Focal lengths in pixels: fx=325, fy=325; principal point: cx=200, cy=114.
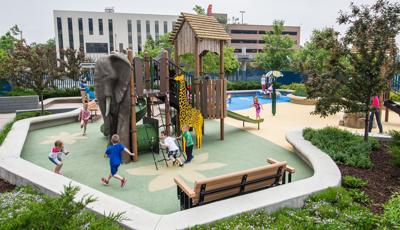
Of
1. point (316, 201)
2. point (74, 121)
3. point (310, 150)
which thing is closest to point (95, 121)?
point (74, 121)

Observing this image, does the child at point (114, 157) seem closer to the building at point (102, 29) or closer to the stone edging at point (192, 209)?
the stone edging at point (192, 209)

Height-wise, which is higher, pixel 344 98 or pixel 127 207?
pixel 344 98

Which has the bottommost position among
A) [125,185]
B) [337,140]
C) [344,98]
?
[125,185]

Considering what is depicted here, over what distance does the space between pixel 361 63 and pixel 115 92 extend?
7062 mm

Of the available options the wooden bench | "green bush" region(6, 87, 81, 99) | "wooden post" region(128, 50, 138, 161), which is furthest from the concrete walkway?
the wooden bench

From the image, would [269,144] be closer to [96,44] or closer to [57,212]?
[57,212]

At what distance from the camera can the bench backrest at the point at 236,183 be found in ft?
18.5

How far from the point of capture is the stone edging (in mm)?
5105

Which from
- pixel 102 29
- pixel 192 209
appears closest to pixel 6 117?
pixel 192 209

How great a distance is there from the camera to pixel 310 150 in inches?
355

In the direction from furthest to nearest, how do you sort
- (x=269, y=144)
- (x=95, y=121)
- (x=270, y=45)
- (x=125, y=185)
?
(x=270, y=45) < (x=95, y=121) < (x=269, y=144) < (x=125, y=185)

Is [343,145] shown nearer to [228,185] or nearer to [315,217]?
[315,217]

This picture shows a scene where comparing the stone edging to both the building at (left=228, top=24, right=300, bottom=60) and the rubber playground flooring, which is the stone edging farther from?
the building at (left=228, top=24, right=300, bottom=60)

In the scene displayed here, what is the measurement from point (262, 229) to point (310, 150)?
457cm
